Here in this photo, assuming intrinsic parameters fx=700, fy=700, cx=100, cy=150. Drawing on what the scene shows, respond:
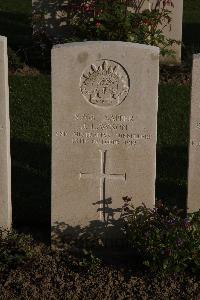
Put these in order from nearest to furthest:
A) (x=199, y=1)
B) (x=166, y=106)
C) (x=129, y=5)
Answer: (x=166, y=106)
(x=129, y=5)
(x=199, y=1)

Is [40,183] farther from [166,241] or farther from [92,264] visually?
[166,241]

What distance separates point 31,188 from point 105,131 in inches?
68.5

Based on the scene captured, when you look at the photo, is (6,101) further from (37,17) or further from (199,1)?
(199,1)

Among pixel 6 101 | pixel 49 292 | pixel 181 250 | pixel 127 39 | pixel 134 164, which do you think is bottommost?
pixel 49 292

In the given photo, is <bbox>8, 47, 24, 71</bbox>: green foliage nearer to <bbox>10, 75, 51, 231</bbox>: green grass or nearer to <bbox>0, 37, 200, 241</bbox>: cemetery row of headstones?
<bbox>10, 75, 51, 231</bbox>: green grass

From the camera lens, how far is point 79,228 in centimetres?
621

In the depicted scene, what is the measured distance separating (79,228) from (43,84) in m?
5.17

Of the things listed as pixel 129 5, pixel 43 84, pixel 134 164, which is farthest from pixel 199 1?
pixel 134 164

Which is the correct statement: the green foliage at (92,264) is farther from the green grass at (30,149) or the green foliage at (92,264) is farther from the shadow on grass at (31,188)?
the green grass at (30,149)

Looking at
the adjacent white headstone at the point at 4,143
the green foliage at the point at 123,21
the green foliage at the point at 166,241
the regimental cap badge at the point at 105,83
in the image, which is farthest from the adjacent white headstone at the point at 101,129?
the green foliage at the point at 123,21

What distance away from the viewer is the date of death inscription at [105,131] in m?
5.90

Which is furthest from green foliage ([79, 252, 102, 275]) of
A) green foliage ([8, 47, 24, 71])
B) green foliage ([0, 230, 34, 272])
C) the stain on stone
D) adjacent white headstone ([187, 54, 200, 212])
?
green foliage ([8, 47, 24, 71])

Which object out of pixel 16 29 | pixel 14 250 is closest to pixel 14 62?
pixel 16 29

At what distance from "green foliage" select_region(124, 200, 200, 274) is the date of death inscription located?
61cm
